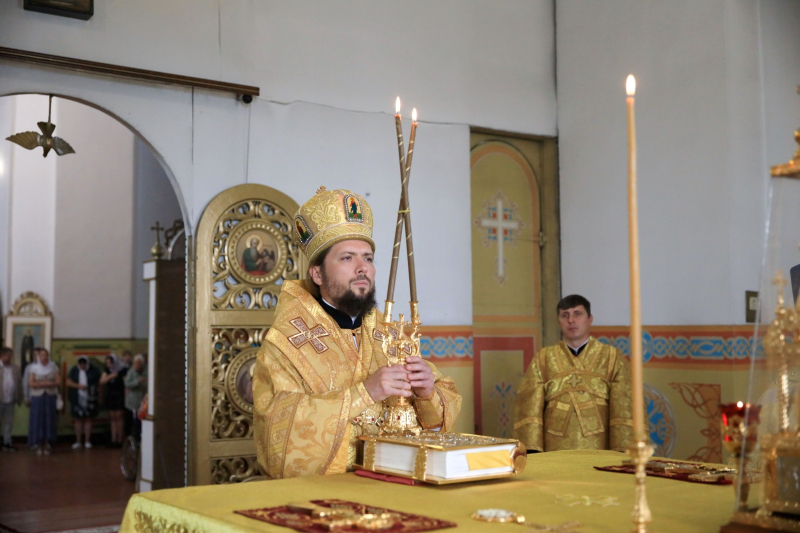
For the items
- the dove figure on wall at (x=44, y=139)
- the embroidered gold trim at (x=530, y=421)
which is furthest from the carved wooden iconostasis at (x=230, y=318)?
the embroidered gold trim at (x=530, y=421)

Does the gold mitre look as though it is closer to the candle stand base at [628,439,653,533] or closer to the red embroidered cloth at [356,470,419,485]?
the red embroidered cloth at [356,470,419,485]

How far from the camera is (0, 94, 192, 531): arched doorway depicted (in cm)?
1434

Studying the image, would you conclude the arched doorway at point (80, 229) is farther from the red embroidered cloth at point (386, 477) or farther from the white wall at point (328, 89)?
the red embroidered cloth at point (386, 477)

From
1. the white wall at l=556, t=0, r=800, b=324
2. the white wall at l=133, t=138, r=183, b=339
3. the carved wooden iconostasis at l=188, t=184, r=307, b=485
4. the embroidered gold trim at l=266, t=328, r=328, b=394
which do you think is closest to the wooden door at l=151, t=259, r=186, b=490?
the carved wooden iconostasis at l=188, t=184, r=307, b=485

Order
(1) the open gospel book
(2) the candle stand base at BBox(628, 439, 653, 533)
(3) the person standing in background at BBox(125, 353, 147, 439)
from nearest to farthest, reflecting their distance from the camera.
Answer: (2) the candle stand base at BBox(628, 439, 653, 533)
(1) the open gospel book
(3) the person standing in background at BBox(125, 353, 147, 439)

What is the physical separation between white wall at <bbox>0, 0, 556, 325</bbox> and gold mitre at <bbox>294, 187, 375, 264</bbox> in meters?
2.28

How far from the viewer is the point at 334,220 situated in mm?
3129

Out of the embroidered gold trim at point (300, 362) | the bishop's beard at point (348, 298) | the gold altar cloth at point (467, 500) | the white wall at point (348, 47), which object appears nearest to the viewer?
the gold altar cloth at point (467, 500)

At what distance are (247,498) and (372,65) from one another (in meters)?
4.72

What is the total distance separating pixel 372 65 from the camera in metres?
6.12

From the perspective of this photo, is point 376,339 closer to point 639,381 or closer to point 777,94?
point 639,381

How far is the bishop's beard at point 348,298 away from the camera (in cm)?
304

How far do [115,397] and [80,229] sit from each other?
3257 millimetres

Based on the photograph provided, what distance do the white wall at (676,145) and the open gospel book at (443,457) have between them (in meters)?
3.93
